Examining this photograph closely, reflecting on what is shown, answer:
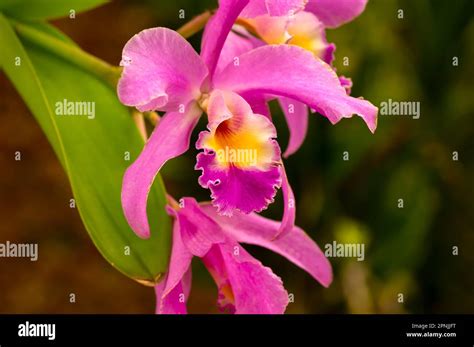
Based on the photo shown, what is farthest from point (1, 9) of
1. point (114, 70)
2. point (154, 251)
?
point (154, 251)

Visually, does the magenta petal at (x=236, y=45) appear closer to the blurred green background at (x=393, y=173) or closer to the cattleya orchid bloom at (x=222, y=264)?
the cattleya orchid bloom at (x=222, y=264)

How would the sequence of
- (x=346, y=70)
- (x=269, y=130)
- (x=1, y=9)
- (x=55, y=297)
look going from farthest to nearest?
(x=55, y=297) < (x=346, y=70) < (x=1, y=9) < (x=269, y=130)

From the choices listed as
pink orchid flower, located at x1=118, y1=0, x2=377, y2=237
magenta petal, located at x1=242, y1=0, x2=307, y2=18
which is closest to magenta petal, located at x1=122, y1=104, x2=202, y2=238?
pink orchid flower, located at x1=118, y1=0, x2=377, y2=237

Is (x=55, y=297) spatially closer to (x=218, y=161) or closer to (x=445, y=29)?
(x=445, y=29)

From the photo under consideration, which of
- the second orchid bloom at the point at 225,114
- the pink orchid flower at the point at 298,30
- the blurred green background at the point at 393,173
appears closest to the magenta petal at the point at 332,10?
the pink orchid flower at the point at 298,30

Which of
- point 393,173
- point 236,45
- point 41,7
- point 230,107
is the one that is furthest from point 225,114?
point 393,173

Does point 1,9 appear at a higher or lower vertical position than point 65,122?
higher

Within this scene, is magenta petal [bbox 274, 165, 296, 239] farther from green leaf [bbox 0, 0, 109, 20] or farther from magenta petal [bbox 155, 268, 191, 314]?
green leaf [bbox 0, 0, 109, 20]

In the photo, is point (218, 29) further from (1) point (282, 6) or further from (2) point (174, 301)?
(2) point (174, 301)
